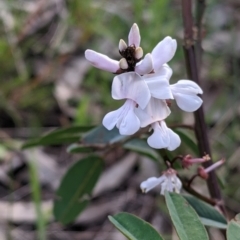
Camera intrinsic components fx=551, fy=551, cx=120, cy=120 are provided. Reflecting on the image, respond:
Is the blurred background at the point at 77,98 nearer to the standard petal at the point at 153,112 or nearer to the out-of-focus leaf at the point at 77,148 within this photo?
the out-of-focus leaf at the point at 77,148

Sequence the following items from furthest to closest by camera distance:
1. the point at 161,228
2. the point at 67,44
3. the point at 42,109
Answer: the point at 67,44 → the point at 42,109 → the point at 161,228

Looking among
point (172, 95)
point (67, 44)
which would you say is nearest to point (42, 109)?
point (67, 44)

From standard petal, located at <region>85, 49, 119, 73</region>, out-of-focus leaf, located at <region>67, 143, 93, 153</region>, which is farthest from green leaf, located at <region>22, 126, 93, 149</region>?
standard petal, located at <region>85, 49, 119, 73</region>

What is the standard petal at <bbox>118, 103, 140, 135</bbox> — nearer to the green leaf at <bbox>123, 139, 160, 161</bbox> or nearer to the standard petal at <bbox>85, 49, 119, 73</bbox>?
the standard petal at <bbox>85, 49, 119, 73</bbox>

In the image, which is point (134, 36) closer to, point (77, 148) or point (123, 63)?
point (123, 63)

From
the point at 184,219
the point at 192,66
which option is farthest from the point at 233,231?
the point at 192,66

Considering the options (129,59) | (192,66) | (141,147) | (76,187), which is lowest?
(76,187)

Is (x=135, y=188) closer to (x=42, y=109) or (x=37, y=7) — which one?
(x=42, y=109)
